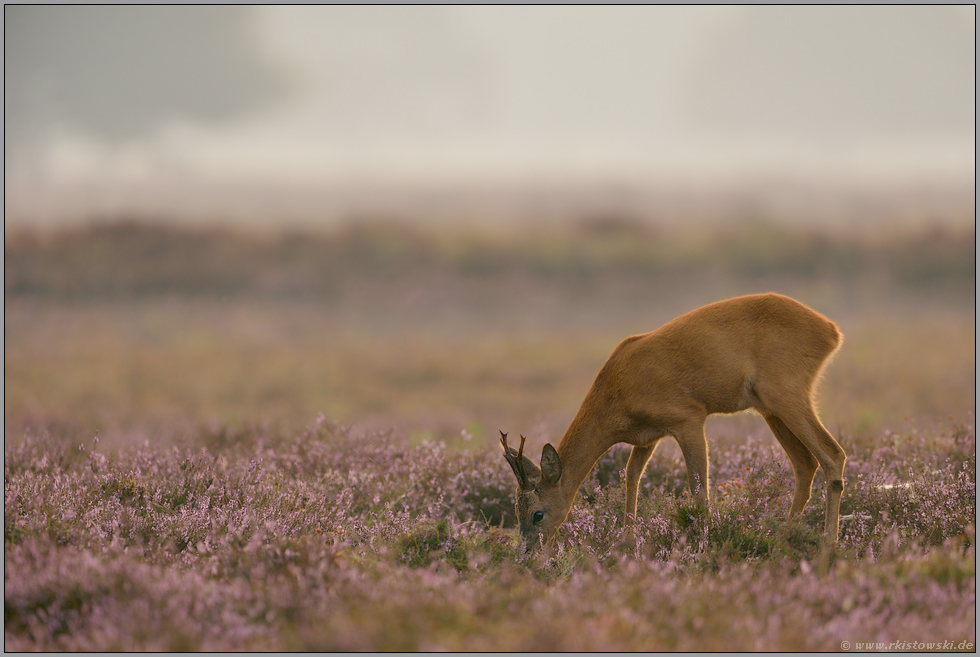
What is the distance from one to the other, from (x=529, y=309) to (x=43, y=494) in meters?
21.4

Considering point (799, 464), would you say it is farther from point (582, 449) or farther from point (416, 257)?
point (416, 257)

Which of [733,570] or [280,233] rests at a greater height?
[280,233]

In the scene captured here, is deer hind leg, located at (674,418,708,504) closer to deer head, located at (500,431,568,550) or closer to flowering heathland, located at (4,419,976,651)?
flowering heathland, located at (4,419,976,651)

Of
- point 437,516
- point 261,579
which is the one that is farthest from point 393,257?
point 261,579

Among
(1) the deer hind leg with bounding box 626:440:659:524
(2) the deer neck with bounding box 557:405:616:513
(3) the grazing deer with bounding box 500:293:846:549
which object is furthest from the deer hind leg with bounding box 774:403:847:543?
(2) the deer neck with bounding box 557:405:616:513

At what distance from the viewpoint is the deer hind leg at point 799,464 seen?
6.00m

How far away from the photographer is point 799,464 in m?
6.06

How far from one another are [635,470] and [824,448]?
4.56ft

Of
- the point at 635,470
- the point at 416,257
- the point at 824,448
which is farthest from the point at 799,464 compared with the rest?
the point at 416,257

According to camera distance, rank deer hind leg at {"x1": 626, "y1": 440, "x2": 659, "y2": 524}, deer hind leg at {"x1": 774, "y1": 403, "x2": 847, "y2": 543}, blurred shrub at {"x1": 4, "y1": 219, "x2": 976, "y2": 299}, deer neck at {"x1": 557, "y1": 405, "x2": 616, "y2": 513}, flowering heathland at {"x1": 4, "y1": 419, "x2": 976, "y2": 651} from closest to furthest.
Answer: flowering heathland at {"x1": 4, "y1": 419, "x2": 976, "y2": 651}
deer hind leg at {"x1": 774, "y1": 403, "x2": 847, "y2": 543}
deer neck at {"x1": 557, "y1": 405, "x2": 616, "y2": 513}
deer hind leg at {"x1": 626, "y1": 440, "x2": 659, "y2": 524}
blurred shrub at {"x1": 4, "y1": 219, "x2": 976, "y2": 299}

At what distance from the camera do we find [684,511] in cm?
532

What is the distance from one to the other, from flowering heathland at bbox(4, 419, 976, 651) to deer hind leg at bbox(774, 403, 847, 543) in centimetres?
27

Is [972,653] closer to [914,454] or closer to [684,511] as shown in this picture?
[684,511]

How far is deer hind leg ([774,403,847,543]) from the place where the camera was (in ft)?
18.2
